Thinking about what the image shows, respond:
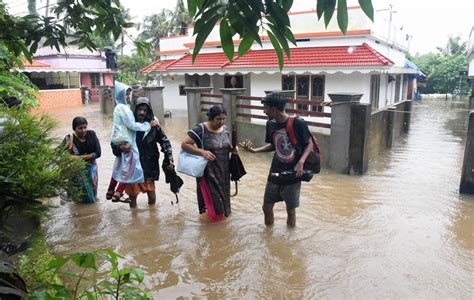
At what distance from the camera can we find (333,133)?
7512mm

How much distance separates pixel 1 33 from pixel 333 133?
590 centimetres

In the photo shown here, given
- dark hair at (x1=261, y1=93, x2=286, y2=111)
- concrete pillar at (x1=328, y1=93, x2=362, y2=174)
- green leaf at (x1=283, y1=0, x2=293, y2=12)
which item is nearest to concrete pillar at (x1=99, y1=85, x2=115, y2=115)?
concrete pillar at (x1=328, y1=93, x2=362, y2=174)

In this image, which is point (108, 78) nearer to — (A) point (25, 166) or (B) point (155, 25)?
(B) point (155, 25)

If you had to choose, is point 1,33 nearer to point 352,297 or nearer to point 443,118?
point 352,297

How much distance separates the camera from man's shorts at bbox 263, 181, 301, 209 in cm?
429

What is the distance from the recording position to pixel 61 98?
24.4 metres

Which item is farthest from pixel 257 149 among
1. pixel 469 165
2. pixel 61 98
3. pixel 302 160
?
pixel 61 98

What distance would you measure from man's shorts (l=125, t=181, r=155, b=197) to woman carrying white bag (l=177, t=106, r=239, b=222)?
0.84 meters

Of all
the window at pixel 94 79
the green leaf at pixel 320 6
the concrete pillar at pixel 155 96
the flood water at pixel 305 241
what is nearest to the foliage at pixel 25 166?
the flood water at pixel 305 241

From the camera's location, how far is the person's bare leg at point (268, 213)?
4.60 meters

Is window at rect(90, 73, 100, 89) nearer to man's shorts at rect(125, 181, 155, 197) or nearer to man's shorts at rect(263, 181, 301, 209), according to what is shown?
man's shorts at rect(125, 181, 155, 197)

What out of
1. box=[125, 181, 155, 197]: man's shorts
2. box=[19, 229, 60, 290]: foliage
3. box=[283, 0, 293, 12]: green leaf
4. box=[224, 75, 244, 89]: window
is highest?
box=[283, 0, 293, 12]: green leaf

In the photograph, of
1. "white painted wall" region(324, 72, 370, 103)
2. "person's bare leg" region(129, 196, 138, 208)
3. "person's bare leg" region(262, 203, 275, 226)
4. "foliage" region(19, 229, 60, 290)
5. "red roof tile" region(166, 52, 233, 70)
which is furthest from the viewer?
"red roof tile" region(166, 52, 233, 70)

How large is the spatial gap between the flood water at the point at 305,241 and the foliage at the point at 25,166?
1162mm
